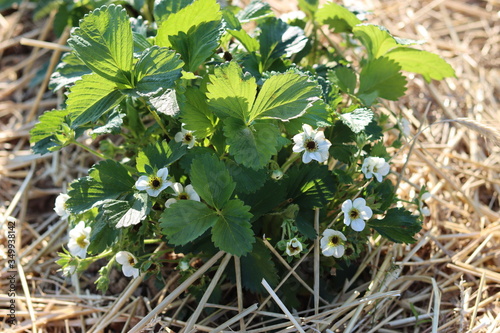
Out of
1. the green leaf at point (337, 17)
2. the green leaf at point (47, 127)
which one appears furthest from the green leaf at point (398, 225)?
the green leaf at point (47, 127)

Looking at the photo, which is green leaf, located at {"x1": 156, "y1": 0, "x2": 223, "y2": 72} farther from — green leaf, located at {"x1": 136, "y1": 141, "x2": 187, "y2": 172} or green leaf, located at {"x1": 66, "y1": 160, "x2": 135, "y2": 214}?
green leaf, located at {"x1": 66, "y1": 160, "x2": 135, "y2": 214}

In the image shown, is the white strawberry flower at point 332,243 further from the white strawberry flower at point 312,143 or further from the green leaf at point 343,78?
the green leaf at point 343,78

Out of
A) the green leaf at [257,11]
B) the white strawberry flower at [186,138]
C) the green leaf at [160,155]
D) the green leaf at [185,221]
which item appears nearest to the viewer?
the green leaf at [185,221]

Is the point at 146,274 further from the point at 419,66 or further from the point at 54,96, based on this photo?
the point at 54,96

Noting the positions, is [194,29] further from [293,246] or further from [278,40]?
[293,246]

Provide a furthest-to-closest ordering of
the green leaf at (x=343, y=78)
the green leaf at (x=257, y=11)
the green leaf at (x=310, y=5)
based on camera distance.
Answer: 1. the green leaf at (x=310, y=5)
2. the green leaf at (x=257, y=11)
3. the green leaf at (x=343, y=78)

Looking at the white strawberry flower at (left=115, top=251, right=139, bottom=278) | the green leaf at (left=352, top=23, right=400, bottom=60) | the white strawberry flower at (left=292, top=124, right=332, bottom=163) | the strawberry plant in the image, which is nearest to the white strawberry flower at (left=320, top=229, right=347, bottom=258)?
the strawberry plant
